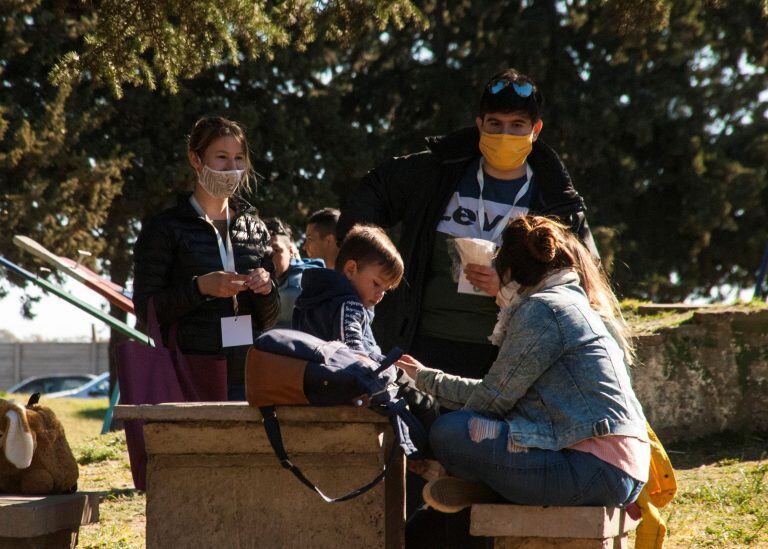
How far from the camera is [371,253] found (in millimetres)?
3584

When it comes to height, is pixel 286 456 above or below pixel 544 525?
above

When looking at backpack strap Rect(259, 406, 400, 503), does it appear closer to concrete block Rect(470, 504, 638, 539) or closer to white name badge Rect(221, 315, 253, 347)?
concrete block Rect(470, 504, 638, 539)

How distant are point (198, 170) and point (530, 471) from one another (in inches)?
70.7

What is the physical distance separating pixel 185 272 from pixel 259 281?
0.32m

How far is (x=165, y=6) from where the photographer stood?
561 centimetres

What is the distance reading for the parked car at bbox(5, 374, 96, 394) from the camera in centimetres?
2939

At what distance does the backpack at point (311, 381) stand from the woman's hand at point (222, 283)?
0.63 meters

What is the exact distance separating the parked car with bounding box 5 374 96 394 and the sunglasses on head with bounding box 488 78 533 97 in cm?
2715

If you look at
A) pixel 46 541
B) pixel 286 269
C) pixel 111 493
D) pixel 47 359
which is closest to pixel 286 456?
pixel 46 541

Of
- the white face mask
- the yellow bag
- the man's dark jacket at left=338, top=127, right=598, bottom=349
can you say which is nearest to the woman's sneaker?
the yellow bag

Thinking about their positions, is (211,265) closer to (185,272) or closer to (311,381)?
(185,272)

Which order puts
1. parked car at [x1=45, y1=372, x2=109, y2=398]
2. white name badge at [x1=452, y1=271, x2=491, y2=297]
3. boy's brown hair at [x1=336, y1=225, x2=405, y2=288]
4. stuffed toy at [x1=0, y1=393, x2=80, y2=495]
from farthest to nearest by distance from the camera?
parked car at [x1=45, y1=372, x2=109, y2=398], white name badge at [x1=452, y1=271, x2=491, y2=297], boy's brown hair at [x1=336, y1=225, x2=405, y2=288], stuffed toy at [x1=0, y1=393, x2=80, y2=495]

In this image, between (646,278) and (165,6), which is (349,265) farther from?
(646,278)

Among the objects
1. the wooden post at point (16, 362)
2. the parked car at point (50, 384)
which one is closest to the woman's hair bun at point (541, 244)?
the parked car at point (50, 384)
